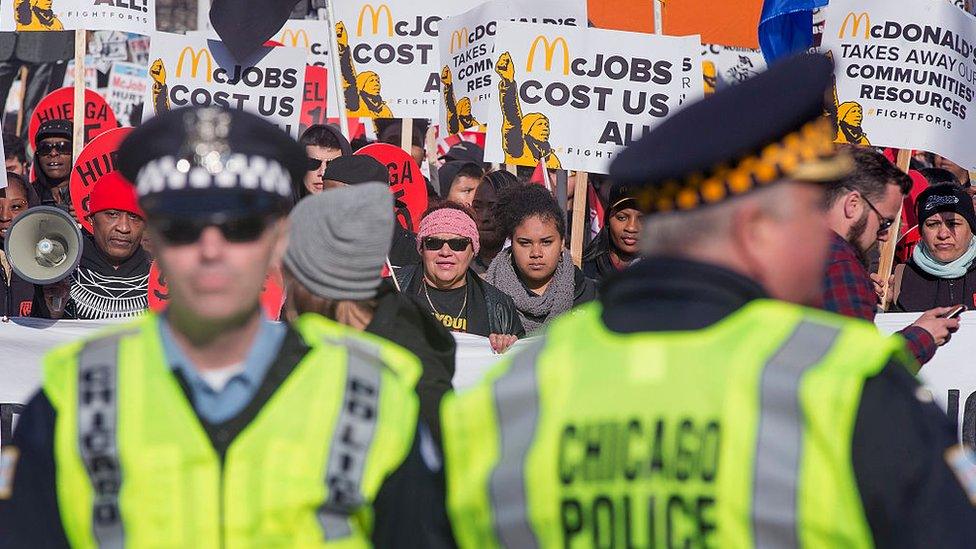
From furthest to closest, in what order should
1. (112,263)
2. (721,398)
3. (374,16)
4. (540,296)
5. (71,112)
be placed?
(71,112), (374,16), (540,296), (112,263), (721,398)

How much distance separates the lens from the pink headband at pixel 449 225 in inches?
253

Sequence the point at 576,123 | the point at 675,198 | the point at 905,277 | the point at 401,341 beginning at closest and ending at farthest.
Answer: the point at 675,198 → the point at 401,341 → the point at 905,277 → the point at 576,123

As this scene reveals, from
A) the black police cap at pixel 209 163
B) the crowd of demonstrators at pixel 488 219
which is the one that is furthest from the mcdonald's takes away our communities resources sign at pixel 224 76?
the black police cap at pixel 209 163

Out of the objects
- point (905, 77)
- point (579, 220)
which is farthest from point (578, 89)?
point (905, 77)

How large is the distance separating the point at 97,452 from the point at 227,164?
46 centimetres

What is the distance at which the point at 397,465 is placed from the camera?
221cm

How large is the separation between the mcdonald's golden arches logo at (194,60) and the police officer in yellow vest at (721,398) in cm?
796

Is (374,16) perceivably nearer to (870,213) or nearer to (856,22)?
(856,22)

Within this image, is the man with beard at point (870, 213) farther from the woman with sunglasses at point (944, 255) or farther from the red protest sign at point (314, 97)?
the red protest sign at point (314, 97)

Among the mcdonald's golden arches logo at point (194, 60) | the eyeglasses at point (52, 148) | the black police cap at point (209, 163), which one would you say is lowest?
the eyeglasses at point (52, 148)

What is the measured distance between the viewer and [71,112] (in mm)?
11148

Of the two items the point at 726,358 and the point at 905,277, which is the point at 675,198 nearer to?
the point at 726,358

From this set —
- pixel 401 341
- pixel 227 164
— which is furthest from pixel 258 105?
pixel 227 164

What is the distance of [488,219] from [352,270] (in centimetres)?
513
